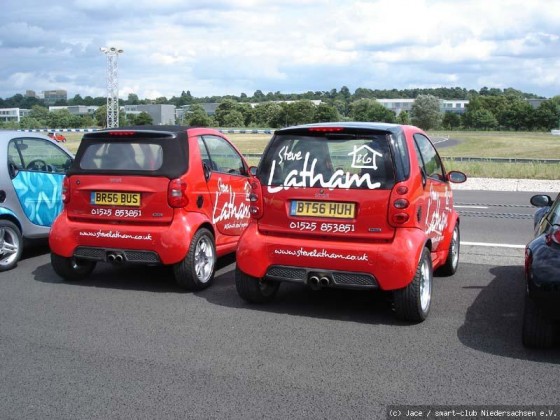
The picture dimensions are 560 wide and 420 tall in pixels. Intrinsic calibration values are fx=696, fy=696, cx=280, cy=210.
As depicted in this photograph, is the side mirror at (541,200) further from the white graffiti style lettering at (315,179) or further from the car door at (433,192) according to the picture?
the white graffiti style lettering at (315,179)

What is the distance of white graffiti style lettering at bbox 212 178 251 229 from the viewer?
7863mm

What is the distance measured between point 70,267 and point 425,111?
91.7m

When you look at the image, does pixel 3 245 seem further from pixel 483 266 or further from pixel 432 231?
pixel 483 266

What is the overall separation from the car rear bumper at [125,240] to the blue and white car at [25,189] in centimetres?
116

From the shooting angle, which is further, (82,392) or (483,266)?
(483,266)

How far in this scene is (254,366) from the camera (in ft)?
16.3

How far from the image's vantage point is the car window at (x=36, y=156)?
28.2ft

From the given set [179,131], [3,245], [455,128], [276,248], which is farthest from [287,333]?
[455,128]

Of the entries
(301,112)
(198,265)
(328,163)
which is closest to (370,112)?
(301,112)

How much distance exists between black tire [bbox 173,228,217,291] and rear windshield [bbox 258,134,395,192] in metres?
1.28

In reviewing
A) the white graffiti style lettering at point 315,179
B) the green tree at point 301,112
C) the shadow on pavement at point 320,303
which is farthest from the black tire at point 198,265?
the green tree at point 301,112

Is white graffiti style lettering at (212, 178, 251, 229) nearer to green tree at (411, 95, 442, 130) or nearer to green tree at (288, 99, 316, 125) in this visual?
green tree at (288, 99, 316, 125)

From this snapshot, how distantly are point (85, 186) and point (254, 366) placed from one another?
333cm

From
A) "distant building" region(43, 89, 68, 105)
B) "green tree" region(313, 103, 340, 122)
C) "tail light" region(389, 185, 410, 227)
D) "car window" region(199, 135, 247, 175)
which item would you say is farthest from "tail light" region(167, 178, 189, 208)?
"distant building" region(43, 89, 68, 105)
